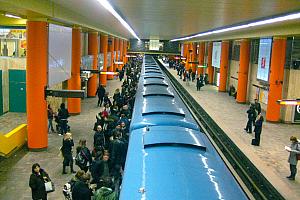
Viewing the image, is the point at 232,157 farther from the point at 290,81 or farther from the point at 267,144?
the point at 290,81

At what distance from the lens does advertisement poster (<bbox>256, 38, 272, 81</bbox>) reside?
22.1 meters

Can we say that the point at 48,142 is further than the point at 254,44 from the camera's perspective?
No

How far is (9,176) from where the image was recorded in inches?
415

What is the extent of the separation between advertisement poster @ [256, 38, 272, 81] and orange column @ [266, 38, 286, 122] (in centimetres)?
168

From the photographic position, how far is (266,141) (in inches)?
637

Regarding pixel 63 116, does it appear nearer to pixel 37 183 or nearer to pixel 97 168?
pixel 97 168

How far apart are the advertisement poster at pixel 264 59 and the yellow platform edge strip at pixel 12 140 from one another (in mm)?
14869

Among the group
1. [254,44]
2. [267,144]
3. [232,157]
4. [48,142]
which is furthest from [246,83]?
[48,142]

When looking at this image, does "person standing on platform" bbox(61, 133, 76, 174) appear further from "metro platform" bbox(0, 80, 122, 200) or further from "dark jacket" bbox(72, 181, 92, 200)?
"dark jacket" bbox(72, 181, 92, 200)

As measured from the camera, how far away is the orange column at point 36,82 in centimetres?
1238

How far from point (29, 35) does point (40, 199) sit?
20.8ft

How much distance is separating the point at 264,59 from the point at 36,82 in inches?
600

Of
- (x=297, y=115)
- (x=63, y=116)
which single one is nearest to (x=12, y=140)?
(x=63, y=116)

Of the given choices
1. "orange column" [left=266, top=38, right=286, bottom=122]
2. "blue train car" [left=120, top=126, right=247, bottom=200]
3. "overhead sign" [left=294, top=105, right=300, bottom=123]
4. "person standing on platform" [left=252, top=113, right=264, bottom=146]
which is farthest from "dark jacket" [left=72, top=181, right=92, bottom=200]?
"overhead sign" [left=294, top=105, right=300, bottom=123]
